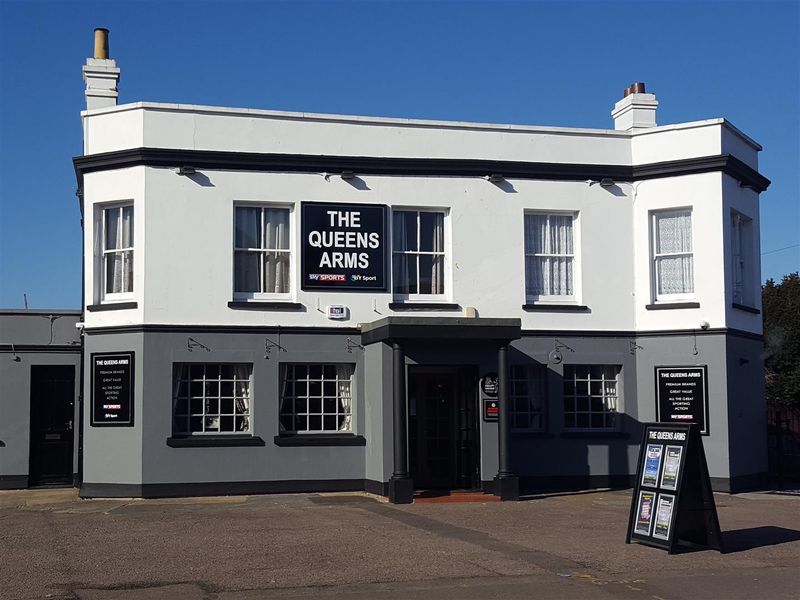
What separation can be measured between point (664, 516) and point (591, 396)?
340 inches

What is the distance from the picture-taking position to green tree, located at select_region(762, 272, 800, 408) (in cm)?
2420

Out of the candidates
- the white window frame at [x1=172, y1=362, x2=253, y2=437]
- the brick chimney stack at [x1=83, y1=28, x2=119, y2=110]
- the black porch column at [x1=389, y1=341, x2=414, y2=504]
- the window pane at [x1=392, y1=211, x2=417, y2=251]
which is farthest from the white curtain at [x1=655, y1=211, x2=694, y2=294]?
the brick chimney stack at [x1=83, y1=28, x2=119, y2=110]

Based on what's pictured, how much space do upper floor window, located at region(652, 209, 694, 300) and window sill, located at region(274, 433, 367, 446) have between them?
22.4 ft

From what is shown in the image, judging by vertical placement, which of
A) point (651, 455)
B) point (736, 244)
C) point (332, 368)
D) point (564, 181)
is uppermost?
point (564, 181)

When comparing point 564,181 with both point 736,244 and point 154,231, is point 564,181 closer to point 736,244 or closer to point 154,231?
point 736,244

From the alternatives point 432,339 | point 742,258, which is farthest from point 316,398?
point 742,258

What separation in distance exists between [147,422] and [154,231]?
3.52 m

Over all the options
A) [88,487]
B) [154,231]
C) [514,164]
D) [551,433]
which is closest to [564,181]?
[514,164]

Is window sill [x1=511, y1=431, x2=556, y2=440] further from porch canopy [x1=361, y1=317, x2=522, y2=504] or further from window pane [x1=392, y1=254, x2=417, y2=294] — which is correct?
window pane [x1=392, y1=254, x2=417, y2=294]

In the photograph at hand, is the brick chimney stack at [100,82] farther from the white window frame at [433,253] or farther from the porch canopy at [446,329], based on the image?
the porch canopy at [446,329]

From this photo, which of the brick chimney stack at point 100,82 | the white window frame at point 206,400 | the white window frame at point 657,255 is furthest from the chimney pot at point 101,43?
the white window frame at point 657,255

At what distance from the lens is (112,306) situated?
1877cm

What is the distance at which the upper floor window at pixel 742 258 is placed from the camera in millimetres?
20781

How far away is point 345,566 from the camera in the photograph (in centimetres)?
1091
